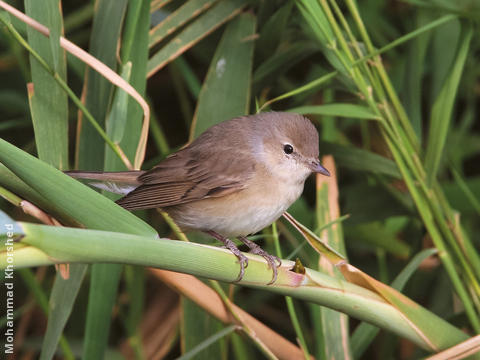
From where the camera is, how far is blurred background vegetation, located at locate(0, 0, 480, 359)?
1.89m

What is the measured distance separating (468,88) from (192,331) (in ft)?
6.14

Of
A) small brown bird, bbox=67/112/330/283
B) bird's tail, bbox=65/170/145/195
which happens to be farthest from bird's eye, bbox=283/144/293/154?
bird's tail, bbox=65/170/145/195

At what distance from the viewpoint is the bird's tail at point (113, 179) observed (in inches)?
75.6

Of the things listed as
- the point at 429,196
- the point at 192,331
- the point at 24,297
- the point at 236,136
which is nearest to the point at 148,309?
the point at 24,297

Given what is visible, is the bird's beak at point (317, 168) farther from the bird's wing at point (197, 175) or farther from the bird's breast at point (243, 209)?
the bird's wing at point (197, 175)

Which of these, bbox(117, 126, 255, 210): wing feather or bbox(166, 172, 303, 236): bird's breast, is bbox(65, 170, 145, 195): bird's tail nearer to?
bbox(117, 126, 255, 210): wing feather

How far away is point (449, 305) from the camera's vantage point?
2676 millimetres

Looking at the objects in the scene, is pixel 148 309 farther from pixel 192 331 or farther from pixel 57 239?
pixel 57 239

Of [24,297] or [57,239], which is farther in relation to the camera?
[24,297]

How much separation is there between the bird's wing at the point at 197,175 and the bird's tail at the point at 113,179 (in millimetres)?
38

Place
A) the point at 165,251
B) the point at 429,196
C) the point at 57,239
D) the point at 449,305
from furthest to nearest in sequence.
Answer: the point at 449,305
the point at 429,196
the point at 165,251
the point at 57,239

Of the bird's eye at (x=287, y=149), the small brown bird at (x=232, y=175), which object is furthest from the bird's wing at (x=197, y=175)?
the bird's eye at (x=287, y=149)

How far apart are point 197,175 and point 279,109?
494 mm

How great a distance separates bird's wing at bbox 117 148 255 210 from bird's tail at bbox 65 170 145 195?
0.04 meters
